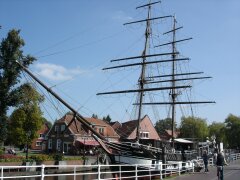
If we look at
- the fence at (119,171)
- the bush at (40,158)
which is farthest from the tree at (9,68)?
the fence at (119,171)

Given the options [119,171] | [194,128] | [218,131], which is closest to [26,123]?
[119,171]

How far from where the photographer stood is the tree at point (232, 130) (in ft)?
317

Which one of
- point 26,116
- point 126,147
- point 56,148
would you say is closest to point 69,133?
point 56,148

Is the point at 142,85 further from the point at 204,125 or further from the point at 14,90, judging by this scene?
the point at 204,125

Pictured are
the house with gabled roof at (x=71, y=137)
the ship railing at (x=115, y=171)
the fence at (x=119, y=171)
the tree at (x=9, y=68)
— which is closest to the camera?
the ship railing at (x=115, y=171)

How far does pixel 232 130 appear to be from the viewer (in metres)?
99.8

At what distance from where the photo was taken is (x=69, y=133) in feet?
228

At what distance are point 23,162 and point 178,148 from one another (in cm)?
1574

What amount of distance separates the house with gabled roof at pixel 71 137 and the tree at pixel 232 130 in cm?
3391

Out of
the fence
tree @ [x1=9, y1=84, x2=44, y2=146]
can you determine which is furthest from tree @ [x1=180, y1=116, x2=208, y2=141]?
the fence

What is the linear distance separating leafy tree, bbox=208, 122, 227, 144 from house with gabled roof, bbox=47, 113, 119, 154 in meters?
36.5

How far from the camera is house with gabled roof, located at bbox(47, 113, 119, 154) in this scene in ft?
223

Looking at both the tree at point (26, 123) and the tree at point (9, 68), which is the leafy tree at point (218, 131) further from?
the tree at point (9, 68)

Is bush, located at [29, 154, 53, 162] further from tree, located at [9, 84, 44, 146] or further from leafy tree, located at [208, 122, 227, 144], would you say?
leafy tree, located at [208, 122, 227, 144]
